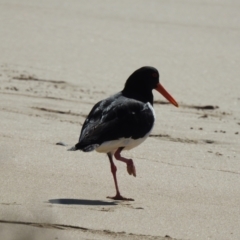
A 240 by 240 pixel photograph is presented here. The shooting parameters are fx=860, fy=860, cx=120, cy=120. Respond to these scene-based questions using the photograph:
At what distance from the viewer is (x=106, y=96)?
10.1 meters

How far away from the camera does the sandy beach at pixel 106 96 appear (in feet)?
18.6

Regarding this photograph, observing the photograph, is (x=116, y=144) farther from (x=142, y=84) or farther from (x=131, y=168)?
(x=142, y=84)

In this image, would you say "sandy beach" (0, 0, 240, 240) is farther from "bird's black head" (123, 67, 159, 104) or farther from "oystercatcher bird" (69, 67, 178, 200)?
"bird's black head" (123, 67, 159, 104)

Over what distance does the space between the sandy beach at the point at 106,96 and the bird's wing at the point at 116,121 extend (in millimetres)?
413

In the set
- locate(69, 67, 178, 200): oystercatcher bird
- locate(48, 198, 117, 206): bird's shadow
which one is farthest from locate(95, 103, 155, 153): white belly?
locate(48, 198, 117, 206): bird's shadow

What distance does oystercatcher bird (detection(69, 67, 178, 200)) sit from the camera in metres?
6.22

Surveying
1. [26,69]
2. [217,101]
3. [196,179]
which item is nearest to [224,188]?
[196,179]

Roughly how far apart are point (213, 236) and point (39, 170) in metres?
1.73

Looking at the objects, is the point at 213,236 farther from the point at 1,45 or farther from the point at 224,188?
the point at 1,45

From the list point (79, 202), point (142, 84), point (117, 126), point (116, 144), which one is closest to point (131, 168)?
point (116, 144)

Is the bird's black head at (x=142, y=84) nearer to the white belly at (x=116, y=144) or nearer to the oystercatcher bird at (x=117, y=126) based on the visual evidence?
the oystercatcher bird at (x=117, y=126)

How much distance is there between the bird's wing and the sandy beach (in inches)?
16.3

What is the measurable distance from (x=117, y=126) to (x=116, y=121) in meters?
0.04

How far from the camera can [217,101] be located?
33.9 ft
